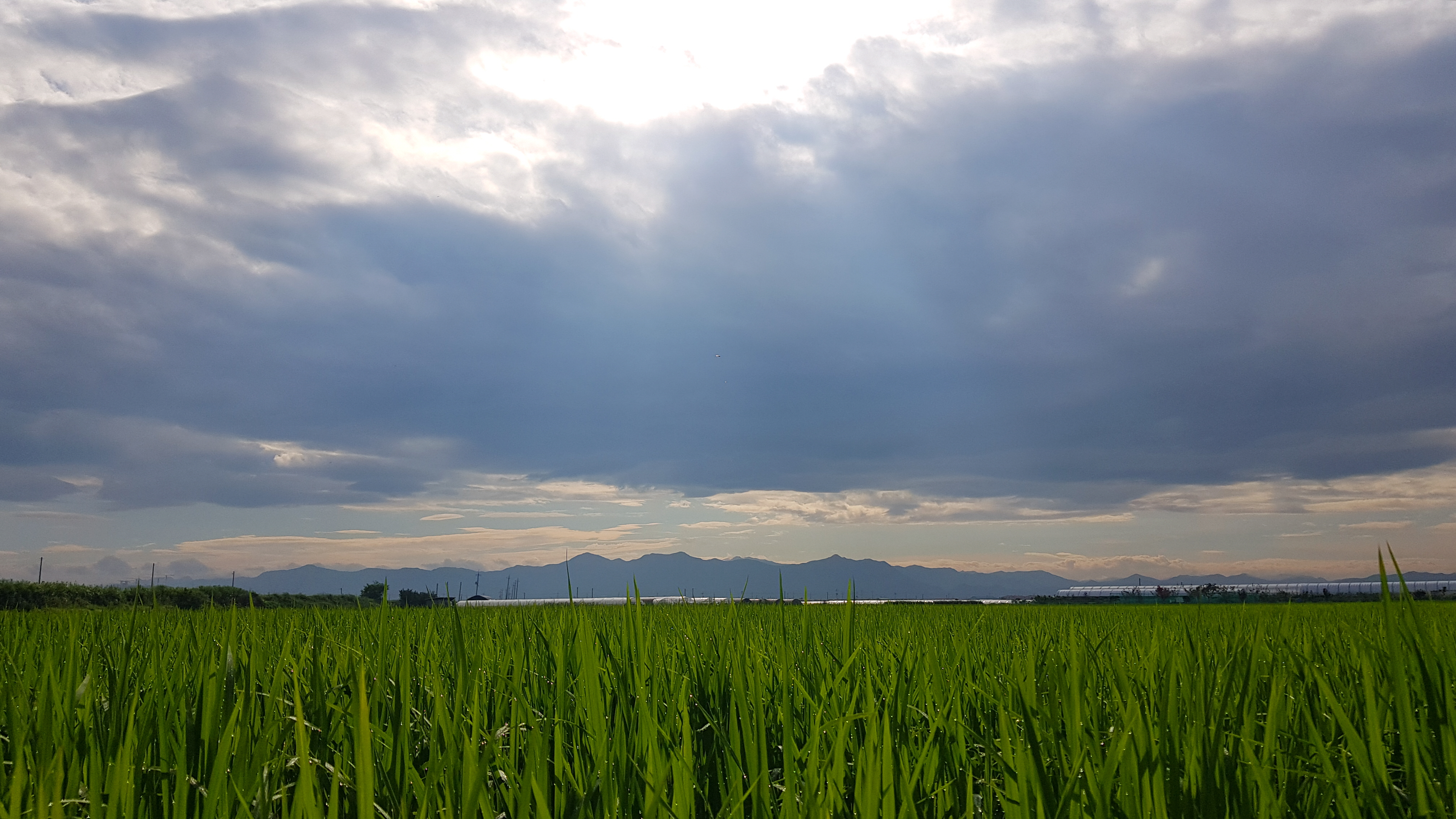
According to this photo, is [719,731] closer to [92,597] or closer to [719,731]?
[719,731]

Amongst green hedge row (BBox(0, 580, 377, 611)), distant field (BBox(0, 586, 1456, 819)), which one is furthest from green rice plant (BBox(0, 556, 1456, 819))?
green hedge row (BBox(0, 580, 377, 611))

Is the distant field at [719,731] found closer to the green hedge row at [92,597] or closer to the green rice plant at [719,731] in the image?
the green rice plant at [719,731]

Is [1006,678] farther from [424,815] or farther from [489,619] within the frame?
[489,619]

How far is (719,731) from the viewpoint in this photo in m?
2.61

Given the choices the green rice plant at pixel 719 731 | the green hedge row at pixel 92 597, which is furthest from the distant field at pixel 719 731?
the green hedge row at pixel 92 597

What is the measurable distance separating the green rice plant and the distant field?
0.05ft

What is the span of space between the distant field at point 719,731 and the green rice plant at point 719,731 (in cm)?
2

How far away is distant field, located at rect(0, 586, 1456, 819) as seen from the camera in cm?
186

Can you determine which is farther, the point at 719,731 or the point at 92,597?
the point at 92,597

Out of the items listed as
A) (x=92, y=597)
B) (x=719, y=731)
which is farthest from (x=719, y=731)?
(x=92, y=597)

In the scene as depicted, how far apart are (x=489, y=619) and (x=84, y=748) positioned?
16.0 feet

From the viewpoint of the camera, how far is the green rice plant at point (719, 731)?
1854 millimetres

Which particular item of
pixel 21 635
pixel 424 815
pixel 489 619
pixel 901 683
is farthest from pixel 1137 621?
pixel 21 635

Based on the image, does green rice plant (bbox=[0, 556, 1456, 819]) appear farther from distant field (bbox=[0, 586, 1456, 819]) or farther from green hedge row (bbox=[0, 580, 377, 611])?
green hedge row (bbox=[0, 580, 377, 611])
